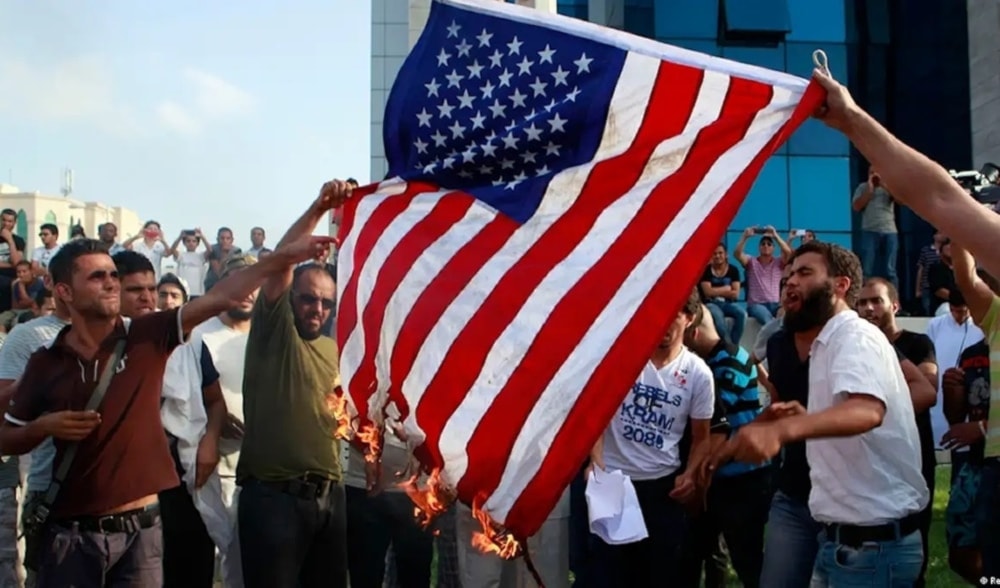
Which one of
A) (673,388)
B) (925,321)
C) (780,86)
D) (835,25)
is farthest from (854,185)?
(780,86)

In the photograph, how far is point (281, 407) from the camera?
20.6 ft

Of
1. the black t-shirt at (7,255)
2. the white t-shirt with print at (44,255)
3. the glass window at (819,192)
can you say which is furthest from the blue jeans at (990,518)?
the glass window at (819,192)

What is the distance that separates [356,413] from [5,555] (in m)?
3.84

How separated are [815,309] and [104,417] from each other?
337 cm

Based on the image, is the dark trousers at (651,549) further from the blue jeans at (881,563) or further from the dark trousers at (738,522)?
the blue jeans at (881,563)

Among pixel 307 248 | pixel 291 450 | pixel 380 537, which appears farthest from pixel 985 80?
pixel 307 248

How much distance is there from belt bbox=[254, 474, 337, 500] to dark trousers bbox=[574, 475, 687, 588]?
1.68m

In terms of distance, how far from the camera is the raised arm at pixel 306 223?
5.08 m

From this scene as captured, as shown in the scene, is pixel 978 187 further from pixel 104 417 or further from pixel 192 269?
pixel 192 269

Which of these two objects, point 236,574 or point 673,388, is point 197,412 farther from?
point 673,388

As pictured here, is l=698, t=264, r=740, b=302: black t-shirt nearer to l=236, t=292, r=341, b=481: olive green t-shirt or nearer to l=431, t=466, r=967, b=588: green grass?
l=431, t=466, r=967, b=588: green grass

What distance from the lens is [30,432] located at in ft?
17.0

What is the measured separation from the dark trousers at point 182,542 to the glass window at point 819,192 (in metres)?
21.8

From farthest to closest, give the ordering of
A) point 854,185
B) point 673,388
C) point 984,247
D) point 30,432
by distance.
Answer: point 854,185, point 673,388, point 30,432, point 984,247
